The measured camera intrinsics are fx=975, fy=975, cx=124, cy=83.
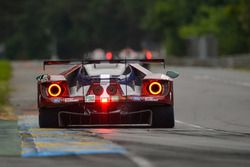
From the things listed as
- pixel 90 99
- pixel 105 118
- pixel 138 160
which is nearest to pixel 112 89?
pixel 90 99

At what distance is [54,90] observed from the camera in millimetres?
14531

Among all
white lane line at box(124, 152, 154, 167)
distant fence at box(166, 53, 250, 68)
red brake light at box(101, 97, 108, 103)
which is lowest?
white lane line at box(124, 152, 154, 167)

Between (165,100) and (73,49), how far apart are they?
128m

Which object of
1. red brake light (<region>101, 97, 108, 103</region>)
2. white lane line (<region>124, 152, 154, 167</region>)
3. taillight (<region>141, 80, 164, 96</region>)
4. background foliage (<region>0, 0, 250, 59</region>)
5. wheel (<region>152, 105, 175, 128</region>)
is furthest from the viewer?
background foliage (<region>0, 0, 250, 59</region>)

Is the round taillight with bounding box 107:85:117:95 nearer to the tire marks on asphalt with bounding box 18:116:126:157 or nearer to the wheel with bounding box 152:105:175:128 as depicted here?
the wheel with bounding box 152:105:175:128

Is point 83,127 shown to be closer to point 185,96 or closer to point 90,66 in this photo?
point 90,66

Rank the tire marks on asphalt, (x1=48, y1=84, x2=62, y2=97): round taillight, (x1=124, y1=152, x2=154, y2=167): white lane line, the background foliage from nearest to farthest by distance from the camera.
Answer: (x1=124, y1=152, x2=154, y2=167): white lane line < the tire marks on asphalt < (x1=48, y1=84, x2=62, y2=97): round taillight < the background foliage

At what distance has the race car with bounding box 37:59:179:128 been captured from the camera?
14352mm

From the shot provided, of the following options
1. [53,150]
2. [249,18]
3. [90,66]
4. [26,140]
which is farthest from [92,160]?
[249,18]

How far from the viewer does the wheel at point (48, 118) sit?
1475cm

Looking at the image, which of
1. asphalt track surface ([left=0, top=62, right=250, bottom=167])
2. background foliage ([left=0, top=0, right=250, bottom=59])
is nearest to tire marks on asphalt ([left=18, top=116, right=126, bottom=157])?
asphalt track surface ([left=0, top=62, right=250, bottom=167])

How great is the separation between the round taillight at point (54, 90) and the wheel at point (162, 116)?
1445 millimetres

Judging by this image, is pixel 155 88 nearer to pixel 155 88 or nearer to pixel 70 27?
pixel 155 88

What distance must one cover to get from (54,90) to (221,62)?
4938 cm
